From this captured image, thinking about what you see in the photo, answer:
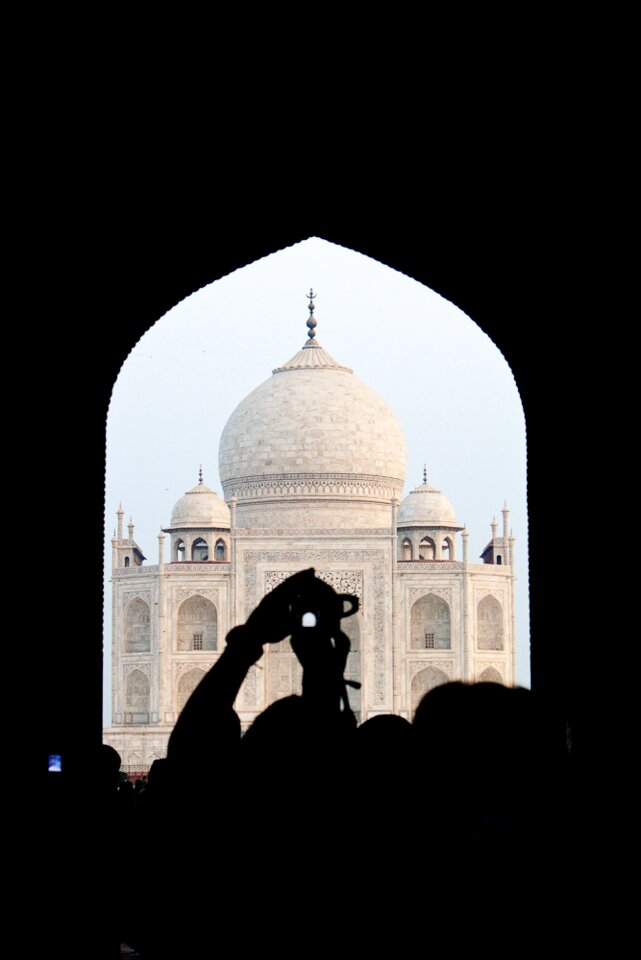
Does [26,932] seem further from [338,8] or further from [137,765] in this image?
[137,765]

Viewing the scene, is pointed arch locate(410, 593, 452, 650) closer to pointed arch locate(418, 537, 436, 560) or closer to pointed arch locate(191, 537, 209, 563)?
pointed arch locate(418, 537, 436, 560)

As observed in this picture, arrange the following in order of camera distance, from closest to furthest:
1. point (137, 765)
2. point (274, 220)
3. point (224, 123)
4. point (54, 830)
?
point (54, 830)
point (224, 123)
point (274, 220)
point (137, 765)

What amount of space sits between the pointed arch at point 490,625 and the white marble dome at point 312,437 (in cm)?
329

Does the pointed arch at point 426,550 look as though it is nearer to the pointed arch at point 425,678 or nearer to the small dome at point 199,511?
the pointed arch at point 425,678

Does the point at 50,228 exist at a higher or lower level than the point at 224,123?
lower

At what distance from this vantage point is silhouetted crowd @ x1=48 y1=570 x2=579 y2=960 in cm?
190

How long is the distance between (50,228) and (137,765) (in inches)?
864

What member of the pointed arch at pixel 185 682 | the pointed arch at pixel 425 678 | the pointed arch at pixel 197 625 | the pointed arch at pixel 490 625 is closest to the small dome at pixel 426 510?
the pointed arch at pixel 490 625

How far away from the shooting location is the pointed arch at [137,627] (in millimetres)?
28109

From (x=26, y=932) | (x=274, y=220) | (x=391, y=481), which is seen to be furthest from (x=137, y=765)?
(x=26, y=932)

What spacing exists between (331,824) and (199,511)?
92.5 feet

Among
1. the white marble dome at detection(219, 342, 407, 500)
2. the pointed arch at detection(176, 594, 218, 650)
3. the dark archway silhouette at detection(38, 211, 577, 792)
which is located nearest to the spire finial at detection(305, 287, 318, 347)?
the white marble dome at detection(219, 342, 407, 500)

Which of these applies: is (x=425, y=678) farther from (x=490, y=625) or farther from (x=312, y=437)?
(x=312, y=437)

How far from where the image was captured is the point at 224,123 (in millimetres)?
5117
